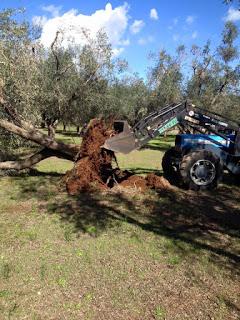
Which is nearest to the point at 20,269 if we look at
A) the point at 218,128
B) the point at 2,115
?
the point at 218,128

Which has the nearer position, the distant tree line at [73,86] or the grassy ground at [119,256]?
the grassy ground at [119,256]

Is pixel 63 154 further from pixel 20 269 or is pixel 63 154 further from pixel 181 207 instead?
pixel 20 269

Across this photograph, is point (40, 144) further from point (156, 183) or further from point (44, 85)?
point (44, 85)

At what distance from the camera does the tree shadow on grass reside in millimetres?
6594

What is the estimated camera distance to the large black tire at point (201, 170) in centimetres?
1011

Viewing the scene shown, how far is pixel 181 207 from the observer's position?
28.8 ft

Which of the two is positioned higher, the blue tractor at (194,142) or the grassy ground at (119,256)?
the blue tractor at (194,142)

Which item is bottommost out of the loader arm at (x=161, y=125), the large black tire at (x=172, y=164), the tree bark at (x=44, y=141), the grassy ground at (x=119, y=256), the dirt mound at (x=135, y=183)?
the grassy ground at (x=119, y=256)

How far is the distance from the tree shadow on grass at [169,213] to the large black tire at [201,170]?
0.28m

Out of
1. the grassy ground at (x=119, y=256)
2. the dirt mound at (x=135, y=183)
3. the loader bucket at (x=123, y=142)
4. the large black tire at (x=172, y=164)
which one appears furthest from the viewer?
the large black tire at (x=172, y=164)

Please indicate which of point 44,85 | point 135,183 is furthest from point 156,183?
point 44,85

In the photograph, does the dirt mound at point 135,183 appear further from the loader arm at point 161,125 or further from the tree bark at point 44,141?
the tree bark at point 44,141

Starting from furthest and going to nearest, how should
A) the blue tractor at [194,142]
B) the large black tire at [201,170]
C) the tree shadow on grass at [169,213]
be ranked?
the large black tire at [201,170]
the blue tractor at [194,142]
the tree shadow on grass at [169,213]

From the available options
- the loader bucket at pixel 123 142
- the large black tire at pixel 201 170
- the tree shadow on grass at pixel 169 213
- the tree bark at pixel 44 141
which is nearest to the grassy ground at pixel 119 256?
the tree shadow on grass at pixel 169 213
